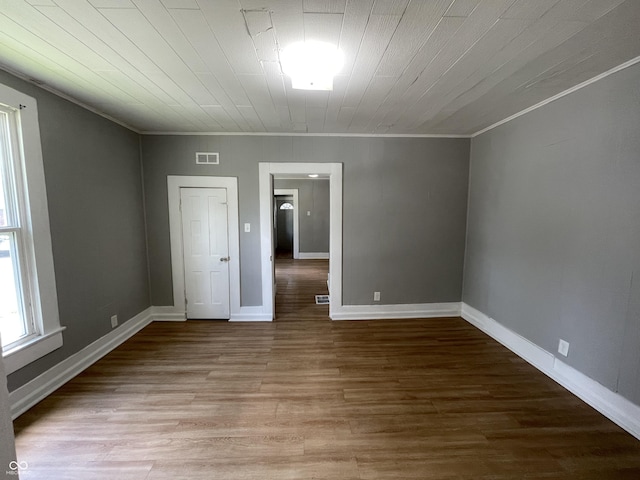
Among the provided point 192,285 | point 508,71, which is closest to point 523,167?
point 508,71

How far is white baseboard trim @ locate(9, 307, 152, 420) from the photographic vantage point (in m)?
1.98

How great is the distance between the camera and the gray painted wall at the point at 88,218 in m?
2.23

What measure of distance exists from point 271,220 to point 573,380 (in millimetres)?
3516

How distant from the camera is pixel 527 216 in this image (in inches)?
106

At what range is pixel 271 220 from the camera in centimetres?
365

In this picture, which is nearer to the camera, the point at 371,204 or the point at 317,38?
the point at 317,38

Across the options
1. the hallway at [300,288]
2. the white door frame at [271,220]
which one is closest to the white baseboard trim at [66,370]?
the white door frame at [271,220]

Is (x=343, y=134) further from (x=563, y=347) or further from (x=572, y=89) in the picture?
(x=563, y=347)

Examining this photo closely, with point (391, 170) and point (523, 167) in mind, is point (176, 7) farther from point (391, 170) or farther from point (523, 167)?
point (523, 167)

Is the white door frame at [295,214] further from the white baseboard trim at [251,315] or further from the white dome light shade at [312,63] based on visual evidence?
the white dome light shade at [312,63]

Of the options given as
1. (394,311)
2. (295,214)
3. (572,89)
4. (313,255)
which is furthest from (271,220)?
(313,255)

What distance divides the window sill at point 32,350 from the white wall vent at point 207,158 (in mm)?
2292

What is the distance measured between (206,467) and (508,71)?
334cm

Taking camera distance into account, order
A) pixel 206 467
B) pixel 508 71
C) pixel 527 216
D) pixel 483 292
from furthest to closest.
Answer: pixel 483 292
pixel 527 216
pixel 508 71
pixel 206 467
